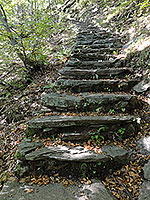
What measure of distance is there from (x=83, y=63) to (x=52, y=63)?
7.29 ft

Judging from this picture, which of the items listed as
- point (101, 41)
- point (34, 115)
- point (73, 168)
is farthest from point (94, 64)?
point (73, 168)

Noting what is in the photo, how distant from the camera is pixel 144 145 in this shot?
273 centimetres

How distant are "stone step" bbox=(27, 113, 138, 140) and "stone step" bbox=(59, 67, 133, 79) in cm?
174

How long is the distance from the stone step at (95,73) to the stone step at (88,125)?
5.72 feet

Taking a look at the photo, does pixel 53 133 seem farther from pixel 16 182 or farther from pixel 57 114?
pixel 16 182

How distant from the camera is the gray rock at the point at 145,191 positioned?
2.06 m

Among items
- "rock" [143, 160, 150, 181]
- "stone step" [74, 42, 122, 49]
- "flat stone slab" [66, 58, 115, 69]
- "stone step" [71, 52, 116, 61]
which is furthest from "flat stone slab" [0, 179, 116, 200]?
"stone step" [74, 42, 122, 49]

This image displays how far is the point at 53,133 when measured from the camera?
10.0 ft

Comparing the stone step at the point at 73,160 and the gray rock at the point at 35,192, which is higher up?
the stone step at the point at 73,160

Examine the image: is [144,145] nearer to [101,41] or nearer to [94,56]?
[94,56]

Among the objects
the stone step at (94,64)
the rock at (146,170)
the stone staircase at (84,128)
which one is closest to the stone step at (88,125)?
the stone staircase at (84,128)

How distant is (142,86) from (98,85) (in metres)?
1.22

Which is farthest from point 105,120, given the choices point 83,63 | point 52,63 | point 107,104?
point 52,63

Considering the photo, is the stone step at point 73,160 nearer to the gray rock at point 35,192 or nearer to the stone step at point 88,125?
the gray rock at point 35,192
